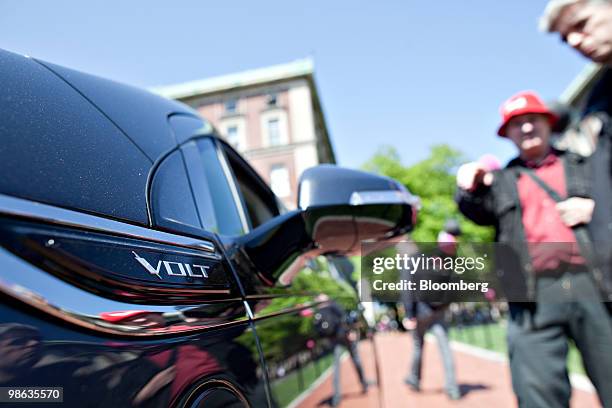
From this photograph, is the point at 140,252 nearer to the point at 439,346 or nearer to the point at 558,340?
the point at 558,340

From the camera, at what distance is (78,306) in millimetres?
524

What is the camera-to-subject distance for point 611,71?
5.33ft

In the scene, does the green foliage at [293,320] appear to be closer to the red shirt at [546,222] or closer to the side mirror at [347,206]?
the side mirror at [347,206]

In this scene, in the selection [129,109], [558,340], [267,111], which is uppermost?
[267,111]

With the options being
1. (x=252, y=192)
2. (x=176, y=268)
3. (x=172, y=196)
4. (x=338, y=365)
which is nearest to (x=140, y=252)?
(x=176, y=268)

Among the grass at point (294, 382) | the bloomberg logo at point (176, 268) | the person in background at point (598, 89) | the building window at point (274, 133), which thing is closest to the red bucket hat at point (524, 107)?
the person in background at point (598, 89)

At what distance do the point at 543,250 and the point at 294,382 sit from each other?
56.3 inches

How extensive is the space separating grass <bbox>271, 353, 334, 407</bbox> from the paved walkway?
32 millimetres

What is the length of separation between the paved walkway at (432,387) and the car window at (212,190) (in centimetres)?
47

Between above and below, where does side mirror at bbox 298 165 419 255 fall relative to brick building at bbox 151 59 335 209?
below

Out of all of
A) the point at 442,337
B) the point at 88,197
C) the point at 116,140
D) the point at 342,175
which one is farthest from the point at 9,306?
the point at 442,337

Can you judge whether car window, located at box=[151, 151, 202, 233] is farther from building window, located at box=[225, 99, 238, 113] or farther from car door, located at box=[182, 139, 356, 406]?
building window, located at box=[225, 99, 238, 113]

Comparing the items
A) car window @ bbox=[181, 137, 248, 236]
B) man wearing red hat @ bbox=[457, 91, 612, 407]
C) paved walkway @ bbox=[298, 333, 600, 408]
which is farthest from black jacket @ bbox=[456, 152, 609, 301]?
car window @ bbox=[181, 137, 248, 236]

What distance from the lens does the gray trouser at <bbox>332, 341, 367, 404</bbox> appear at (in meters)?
1.31
